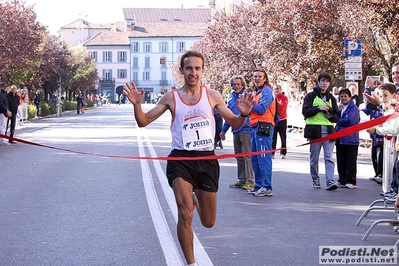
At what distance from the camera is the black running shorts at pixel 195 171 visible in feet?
22.7

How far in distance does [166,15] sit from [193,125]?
155 metres

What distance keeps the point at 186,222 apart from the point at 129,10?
154m

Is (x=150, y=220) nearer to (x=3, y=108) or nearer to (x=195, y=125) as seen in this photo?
(x=195, y=125)

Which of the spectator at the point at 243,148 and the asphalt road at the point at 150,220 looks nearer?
the asphalt road at the point at 150,220

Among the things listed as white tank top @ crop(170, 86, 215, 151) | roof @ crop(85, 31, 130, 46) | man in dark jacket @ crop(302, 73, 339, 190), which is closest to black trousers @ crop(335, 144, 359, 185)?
man in dark jacket @ crop(302, 73, 339, 190)

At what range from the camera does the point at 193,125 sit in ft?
22.9

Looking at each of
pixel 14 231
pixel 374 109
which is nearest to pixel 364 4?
pixel 374 109

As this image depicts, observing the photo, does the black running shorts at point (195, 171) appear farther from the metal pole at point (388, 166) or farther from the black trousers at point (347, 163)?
the black trousers at point (347, 163)

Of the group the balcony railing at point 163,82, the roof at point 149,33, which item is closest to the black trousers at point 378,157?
the roof at point 149,33

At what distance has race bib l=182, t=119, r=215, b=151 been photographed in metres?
Result: 6.98

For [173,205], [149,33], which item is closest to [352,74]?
[173,205]

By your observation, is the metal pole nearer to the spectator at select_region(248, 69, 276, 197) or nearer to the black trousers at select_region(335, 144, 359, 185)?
the spectator at select_region(248, 69, 276, 197)

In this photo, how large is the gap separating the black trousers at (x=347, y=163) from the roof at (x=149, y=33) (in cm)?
12924

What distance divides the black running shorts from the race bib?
65 mm
